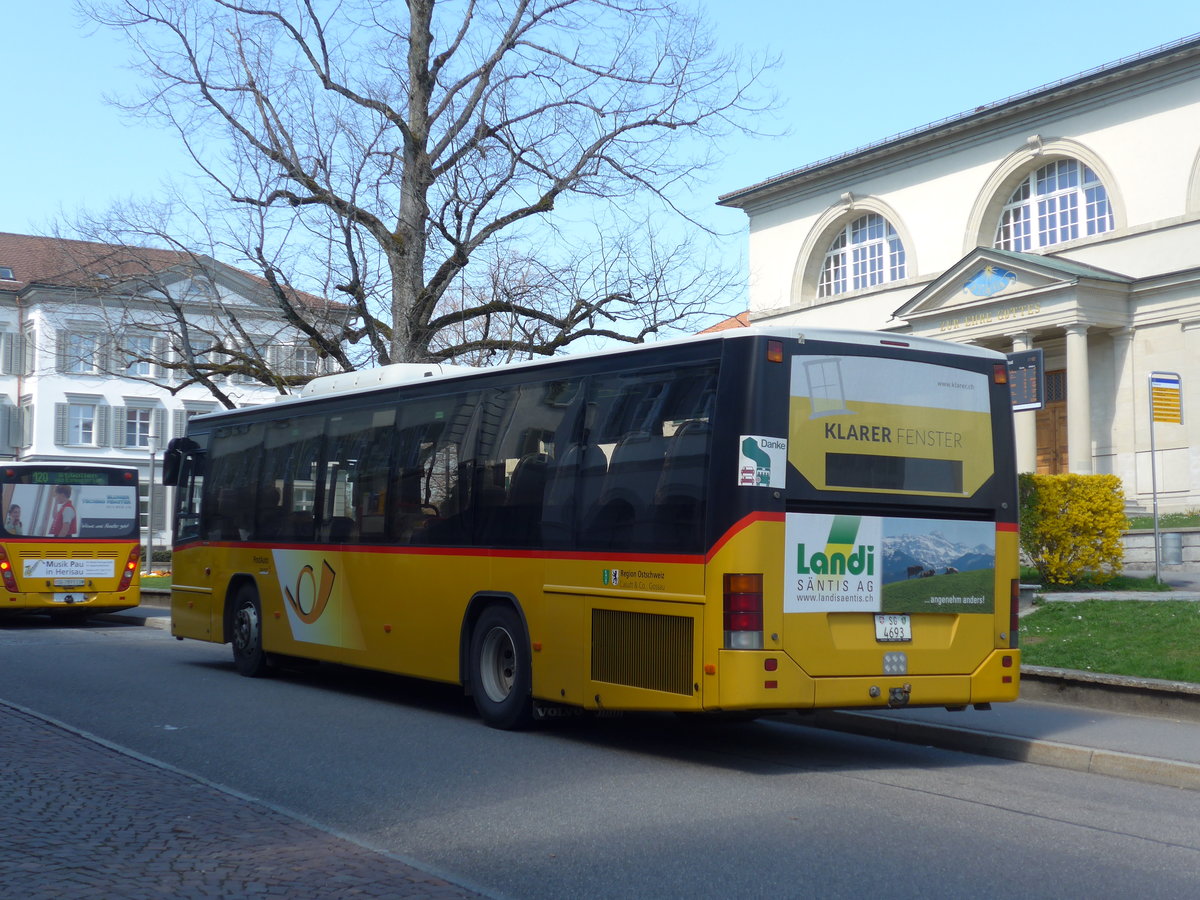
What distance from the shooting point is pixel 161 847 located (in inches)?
261

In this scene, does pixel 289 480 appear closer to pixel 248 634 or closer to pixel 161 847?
pixel 248 634

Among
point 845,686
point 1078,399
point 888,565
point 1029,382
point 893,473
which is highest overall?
point 1078,399

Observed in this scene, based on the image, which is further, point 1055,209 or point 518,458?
point 1055,209

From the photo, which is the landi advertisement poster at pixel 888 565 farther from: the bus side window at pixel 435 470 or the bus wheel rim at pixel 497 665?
the bus side window at pixel 435 470

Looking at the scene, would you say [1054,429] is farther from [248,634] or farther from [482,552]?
[482,552]

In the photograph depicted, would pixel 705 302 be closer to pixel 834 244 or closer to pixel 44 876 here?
pixel 44 876

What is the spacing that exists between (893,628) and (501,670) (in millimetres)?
3425

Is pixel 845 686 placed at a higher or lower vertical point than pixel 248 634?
higher

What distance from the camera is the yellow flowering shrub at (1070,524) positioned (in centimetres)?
1866

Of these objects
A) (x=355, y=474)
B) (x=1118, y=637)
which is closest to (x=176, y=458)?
(x=355, y=474)

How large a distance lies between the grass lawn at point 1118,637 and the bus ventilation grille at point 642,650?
4.96 meters

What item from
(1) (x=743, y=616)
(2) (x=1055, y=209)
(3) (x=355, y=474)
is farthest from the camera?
(2) (x=1055, y=209)

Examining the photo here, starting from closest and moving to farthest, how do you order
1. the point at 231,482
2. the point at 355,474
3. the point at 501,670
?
the point at 501,670 < the point at 355,474 < the point at 231,482

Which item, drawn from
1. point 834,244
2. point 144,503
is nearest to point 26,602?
point 834,244
